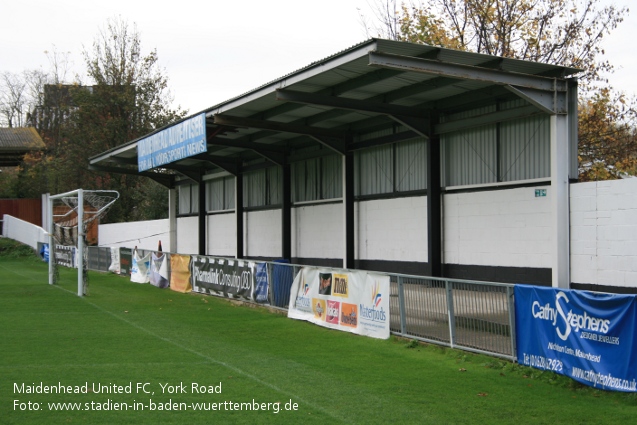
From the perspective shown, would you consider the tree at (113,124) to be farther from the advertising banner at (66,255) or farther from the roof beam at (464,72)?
the roof beam at (464,72)

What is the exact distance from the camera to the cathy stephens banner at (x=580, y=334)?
9289 millimetres

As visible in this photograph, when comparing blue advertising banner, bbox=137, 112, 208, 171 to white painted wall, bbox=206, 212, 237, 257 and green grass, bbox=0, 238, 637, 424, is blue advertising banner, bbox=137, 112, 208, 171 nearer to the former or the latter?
white painted wall, bbox=206, 212, 237, 257

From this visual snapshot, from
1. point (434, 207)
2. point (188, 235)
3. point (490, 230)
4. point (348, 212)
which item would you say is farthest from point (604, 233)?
point (188, 235)

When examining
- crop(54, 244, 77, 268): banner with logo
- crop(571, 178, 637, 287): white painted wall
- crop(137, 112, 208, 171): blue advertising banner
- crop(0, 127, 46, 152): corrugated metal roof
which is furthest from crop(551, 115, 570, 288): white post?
crop(0, 127, 46, 152): corrugated metal roof

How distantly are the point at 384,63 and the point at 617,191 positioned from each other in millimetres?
5831

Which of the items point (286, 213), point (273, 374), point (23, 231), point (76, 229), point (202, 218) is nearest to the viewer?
point (273, 374)

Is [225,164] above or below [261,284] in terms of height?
above

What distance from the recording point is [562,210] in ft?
54.6

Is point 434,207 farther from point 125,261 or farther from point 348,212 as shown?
point 125,261

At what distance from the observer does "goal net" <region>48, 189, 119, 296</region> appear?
2264 cm

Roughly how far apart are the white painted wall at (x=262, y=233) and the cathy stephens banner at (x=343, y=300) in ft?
45.4

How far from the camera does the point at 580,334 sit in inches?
396

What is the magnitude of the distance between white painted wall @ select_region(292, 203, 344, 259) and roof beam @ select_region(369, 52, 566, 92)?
36.4 ft

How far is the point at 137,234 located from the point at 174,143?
71.8ft
